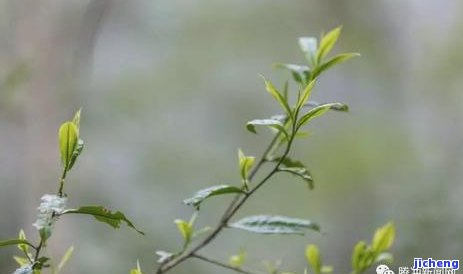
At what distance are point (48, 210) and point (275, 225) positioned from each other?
0.66 ft

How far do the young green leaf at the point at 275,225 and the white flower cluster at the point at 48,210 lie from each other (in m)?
0.16

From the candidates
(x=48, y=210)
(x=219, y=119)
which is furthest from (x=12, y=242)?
(x=219, y=119)

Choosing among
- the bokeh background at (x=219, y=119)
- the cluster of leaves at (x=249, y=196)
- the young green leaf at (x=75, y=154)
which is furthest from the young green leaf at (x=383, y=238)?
the bokeh background at (x=219, y=119)

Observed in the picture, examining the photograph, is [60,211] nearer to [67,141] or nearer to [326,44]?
[67,141]

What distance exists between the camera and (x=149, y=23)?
149 centimetres

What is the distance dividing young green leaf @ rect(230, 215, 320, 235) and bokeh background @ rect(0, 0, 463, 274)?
0.70 meters

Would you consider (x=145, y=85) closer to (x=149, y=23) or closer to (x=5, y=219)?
(x=149, y=23)

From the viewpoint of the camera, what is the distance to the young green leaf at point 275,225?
498 mm

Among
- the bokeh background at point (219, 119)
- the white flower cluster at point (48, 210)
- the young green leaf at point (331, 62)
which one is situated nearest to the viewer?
the white flower cluster at point (48, 210)

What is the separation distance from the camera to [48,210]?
0.37 meters

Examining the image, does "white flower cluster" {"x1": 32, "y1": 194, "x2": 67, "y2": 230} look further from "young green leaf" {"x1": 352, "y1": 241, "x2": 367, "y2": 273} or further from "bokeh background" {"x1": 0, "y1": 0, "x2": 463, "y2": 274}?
"bokeh background" {"x1": 0, "y1": 0, "x2": 463, "y2": 274}

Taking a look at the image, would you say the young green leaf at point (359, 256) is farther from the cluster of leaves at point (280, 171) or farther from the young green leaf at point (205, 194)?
the young green leaf at point (205, 194)

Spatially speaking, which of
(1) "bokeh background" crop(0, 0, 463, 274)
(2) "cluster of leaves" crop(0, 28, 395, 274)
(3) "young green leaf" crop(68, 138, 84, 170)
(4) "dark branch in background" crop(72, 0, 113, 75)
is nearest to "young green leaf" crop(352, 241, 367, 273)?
(2) "cluster of leaves" crop(0, 28, 395, 274)

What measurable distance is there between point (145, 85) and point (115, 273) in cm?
47
